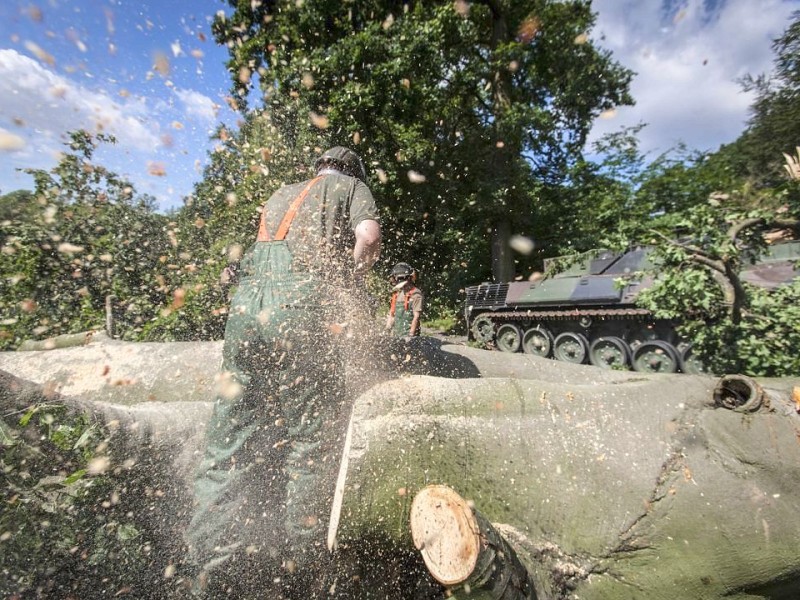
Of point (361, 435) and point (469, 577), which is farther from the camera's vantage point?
point (361, 435)

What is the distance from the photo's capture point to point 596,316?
313 inches

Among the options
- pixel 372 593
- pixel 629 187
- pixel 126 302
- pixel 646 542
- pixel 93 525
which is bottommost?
pixel 372 593

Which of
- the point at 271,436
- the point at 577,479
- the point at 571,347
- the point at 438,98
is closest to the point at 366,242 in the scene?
the point at 271,436

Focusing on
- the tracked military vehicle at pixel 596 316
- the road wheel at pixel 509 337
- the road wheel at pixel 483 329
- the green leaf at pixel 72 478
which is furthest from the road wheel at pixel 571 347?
the green leaf at pixel 72 478

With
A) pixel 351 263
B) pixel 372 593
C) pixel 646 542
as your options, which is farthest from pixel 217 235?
pixel 646 542

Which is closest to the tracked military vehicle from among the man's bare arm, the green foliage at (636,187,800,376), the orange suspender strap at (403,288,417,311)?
the green foliage at (636,187,800,376)

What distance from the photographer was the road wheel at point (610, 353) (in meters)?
7.56

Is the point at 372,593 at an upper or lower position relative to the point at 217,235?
lower

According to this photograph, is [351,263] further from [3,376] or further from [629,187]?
[629,187]

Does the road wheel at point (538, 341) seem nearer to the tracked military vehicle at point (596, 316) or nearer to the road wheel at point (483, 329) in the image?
the tracked military vehicle at point (596, 316)

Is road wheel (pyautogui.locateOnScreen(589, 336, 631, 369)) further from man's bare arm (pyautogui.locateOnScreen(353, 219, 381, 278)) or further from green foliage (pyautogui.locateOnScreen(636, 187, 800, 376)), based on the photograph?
man's bare arm (pyautogui.locateOnScreen(353, 219, 381, 278))

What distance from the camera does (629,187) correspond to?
1722cm

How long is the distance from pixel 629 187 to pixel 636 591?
18.4m

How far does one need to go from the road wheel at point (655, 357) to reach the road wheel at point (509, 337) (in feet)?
8.33
